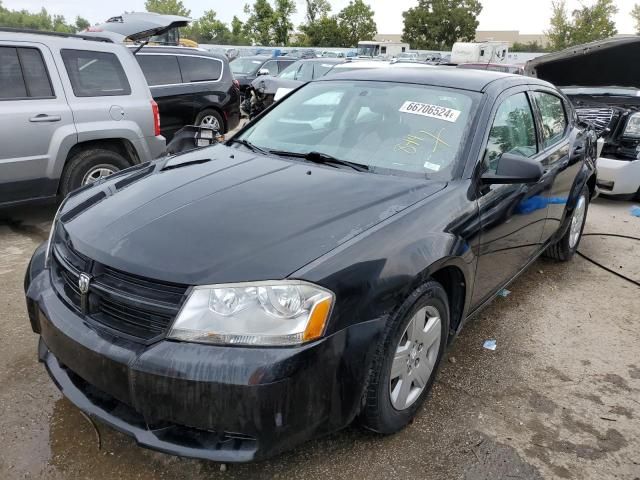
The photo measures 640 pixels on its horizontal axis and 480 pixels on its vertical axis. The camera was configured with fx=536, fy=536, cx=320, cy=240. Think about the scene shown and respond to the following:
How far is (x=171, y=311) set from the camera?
6.25ft

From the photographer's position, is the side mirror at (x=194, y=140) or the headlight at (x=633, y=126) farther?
the headlight at (x=633, y=126)

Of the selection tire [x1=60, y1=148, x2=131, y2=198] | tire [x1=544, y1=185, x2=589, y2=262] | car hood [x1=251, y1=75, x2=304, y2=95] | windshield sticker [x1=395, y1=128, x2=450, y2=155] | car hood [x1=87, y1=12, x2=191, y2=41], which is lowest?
tire [x1=544, y1=185, x2=589, y2=262]

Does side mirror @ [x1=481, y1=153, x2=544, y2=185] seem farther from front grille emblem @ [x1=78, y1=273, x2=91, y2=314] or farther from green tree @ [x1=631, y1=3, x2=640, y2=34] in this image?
green tree @ [x1=631, y1=3, x2=640, y2=34]

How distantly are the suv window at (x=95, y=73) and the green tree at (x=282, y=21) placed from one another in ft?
176

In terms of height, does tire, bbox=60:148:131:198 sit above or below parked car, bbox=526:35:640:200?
below

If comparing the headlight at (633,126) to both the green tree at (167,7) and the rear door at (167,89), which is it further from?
the green tree at (167,7)

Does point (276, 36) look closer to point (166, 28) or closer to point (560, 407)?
point (166, 28)

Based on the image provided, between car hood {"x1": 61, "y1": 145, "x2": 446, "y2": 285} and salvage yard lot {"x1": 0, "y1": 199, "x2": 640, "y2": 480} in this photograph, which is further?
salvage yard lot {"x1": 0, "y1": 199, "x2": 640, "y2": 480}

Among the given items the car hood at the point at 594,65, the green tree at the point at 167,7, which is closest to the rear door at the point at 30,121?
the car hood at the point at 594,65

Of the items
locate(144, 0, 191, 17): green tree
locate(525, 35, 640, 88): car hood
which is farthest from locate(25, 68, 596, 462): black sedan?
locate(144, 0, 191, 17): green tree

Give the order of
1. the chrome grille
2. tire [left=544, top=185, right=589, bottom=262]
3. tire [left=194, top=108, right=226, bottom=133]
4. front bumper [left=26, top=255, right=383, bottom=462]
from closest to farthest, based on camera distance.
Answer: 1. front bumper [left=26, top=255, right=383, bottom=462]
2. tire [left=544, top=185, right=589, bottom=262]
3. the chrome grille
4. tire [left=194, top=108, right=226, bottom=133]

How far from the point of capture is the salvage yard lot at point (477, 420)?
228 centimetres

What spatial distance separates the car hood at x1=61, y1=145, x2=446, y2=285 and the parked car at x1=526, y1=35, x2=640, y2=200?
4.60 metres

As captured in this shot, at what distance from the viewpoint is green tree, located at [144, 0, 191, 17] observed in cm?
7417
